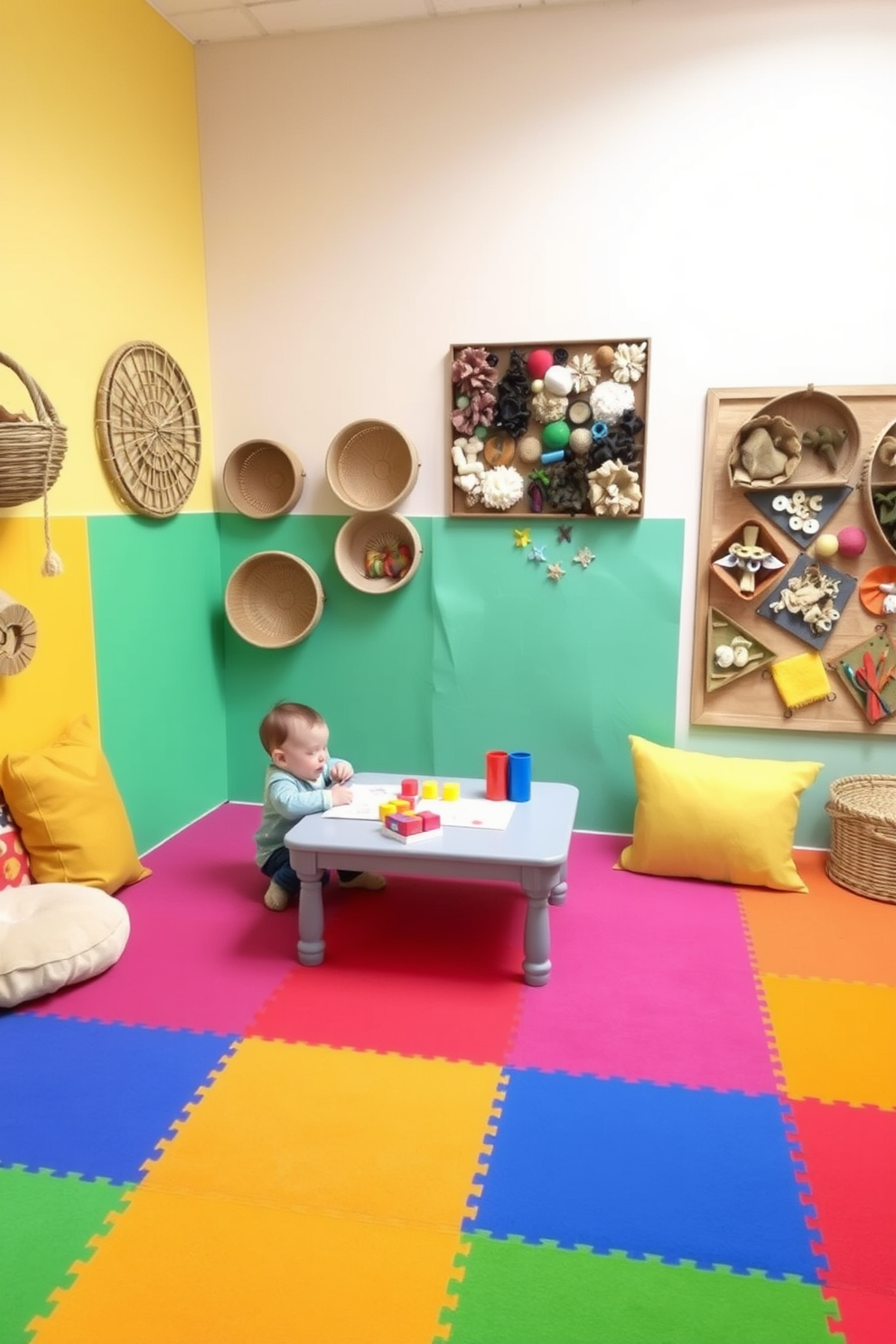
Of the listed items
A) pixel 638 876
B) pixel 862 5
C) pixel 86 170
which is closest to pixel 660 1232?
pixel 638 876

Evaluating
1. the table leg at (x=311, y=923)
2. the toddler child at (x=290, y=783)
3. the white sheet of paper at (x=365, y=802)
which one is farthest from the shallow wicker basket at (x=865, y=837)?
the table leg at (x=311, y=923)

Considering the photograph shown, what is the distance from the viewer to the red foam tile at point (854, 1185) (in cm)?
171

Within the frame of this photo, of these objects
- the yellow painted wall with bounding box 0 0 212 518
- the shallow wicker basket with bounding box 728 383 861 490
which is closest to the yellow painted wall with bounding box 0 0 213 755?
the yellow painted wall with bounding box 0 0 212 518

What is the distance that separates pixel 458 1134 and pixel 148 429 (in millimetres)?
2615

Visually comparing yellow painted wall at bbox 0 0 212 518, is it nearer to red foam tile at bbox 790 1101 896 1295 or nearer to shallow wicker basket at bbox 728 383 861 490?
shallow wicker basket at bbox 728 383 861 490

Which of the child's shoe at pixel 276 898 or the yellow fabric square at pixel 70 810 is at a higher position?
the yellow fabric square at pixel 70 810

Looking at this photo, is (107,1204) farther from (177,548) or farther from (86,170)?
(86,170)

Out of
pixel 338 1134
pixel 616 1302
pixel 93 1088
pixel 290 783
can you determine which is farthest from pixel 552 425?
pixel 616 1302

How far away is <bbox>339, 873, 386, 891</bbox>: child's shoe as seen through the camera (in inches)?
130

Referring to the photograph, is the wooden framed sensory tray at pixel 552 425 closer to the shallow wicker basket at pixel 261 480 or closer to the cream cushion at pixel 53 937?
the shallow wicker basket at pixel 261 480

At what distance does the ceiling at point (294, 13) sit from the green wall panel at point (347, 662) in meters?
1.82

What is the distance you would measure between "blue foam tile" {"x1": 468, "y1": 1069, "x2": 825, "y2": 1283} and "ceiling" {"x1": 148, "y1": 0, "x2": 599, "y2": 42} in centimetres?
356

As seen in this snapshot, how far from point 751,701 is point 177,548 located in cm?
231

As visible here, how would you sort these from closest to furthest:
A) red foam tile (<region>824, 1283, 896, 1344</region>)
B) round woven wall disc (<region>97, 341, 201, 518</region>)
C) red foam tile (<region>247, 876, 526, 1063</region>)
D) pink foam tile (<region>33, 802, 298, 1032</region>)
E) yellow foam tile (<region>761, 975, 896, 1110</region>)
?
red foam tile (<region>824, 1283, 896, 1344</region>) → yellow foam tile (<region>761, 975, 896, 1110</region>) → red foam tile (<region>247, 876, 526, 1063</region>) → pink foam tile (<region>33, 802, 298, 1032</region>) → round woven wall disc (<region>97, 341, 201, 518</region>)
